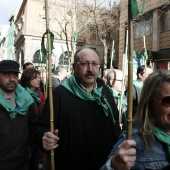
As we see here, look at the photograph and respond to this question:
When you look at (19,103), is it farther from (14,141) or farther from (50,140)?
(50,140)

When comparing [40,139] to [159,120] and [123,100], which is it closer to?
[159,120]

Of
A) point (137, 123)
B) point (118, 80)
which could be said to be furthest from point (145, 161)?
point (118, 80)

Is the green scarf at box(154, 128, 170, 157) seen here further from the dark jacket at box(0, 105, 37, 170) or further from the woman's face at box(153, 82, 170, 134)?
the dark jacket at box(0, 105, 37, 170)

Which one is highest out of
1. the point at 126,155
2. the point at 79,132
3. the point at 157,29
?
the point at 157,29

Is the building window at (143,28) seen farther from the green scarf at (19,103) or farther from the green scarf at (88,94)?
the green scarf at (88,94)

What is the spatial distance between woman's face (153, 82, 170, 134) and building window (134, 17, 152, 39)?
16.4 meters

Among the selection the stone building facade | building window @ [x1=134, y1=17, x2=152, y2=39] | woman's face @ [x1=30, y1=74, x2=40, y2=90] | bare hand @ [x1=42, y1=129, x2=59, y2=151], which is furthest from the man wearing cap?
building window @ [x1=134, y1=17, x2=152, y2=39]

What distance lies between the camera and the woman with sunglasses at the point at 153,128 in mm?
1411

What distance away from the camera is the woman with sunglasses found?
141cm

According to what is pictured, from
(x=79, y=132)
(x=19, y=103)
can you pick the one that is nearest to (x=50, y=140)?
(x=79, y=132)

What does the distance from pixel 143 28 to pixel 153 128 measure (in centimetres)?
1723

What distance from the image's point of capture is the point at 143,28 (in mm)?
17750

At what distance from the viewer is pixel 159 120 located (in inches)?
57.9

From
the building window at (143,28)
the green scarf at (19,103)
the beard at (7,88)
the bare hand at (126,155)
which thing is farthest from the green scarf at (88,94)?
the building window at (143,28)
